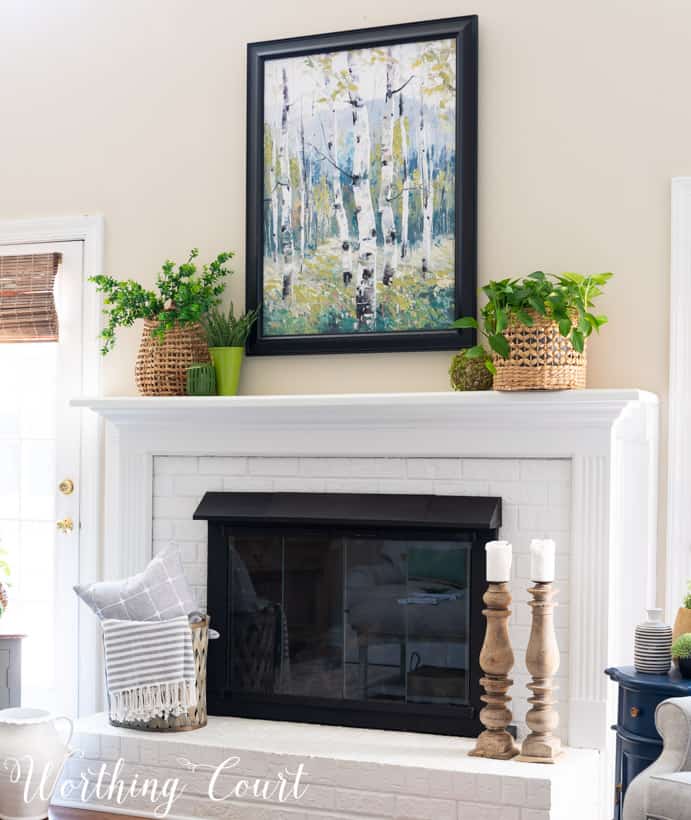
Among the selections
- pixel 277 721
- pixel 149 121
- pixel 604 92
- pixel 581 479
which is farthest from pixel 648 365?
pixel 149 121

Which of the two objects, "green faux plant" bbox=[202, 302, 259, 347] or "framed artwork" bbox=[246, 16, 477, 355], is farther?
"green faux plant" bbox=[202, 302, 259, 347]

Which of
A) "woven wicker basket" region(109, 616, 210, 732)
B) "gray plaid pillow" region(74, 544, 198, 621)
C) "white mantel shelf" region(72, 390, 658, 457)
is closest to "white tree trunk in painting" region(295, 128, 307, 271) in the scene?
"white mantel shelf" region(72, 390, 658, 457)

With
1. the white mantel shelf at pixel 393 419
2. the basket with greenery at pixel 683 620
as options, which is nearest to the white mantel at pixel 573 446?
the white mantel shelf at pixel 393 419

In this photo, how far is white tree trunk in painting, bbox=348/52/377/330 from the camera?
3.85 metres

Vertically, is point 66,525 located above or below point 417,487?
below

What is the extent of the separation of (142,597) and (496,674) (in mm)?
1138

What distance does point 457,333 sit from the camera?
12.2 ft

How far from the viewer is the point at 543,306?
332cm

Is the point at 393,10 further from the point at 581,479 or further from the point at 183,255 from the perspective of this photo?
the point at 581,479

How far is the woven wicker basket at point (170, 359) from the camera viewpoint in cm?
395

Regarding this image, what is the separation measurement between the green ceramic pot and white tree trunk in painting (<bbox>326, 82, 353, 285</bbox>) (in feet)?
1.48

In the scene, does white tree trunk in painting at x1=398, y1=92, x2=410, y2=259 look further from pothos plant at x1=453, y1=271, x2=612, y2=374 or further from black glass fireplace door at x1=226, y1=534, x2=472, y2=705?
black glass fireplace door at x1=226, y1=534, x2=472, y2=705

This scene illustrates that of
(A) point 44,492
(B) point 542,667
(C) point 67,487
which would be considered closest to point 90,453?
(C) point 67,487

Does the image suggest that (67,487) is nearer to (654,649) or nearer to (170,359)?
(170,359)
